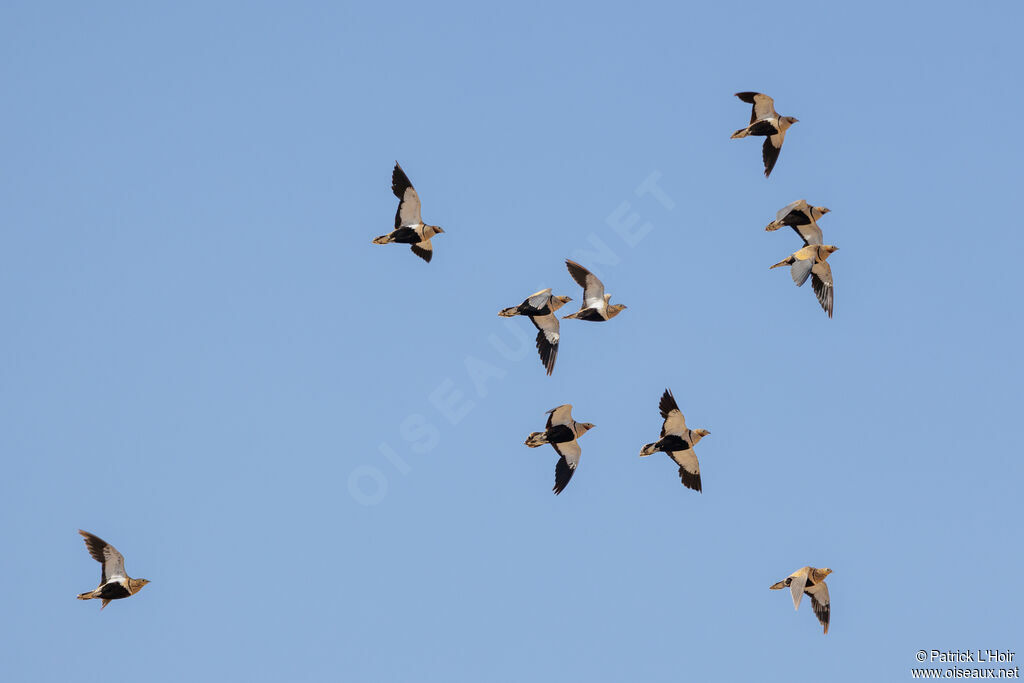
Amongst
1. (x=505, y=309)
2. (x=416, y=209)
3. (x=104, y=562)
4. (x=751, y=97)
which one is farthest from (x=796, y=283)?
(x=104, y=562)

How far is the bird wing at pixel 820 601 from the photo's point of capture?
4622cm

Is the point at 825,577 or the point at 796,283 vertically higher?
the point at 796,283

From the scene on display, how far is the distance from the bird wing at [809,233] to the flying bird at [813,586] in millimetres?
10898

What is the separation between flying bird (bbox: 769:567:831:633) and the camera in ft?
149

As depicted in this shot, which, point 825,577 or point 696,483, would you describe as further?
point 696,483

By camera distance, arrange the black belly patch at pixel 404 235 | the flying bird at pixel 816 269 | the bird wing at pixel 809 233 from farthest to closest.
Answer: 1. the black belly patch at pixel 404 235
2. the bird wing at pixel 809 233
3. the flying bird at pixel 816 269

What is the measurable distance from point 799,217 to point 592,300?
730 centimetres

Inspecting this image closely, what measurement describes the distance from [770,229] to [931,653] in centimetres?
1489

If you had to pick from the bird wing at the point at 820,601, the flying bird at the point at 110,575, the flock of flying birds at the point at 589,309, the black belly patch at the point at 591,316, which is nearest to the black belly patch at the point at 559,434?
the flock of flying birds at the point at 589,309

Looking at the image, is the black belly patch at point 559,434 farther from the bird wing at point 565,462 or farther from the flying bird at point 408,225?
the flying bird at point 408,225

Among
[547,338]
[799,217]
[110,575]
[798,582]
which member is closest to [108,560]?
[110,575]

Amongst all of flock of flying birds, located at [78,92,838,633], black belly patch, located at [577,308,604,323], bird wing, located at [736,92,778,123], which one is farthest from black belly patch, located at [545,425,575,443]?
bird wing, located at [736,92,778,123]

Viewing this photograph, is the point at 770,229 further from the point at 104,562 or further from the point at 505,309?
the point at 104,562

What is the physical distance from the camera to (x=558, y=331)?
50.3 metres
